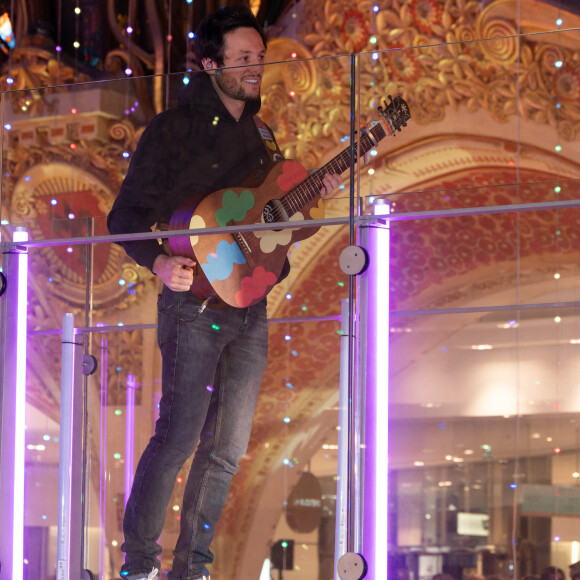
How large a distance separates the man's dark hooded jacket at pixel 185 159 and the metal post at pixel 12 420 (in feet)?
0.78

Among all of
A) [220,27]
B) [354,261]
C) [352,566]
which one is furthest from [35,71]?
[352,566]

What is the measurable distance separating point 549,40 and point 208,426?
0.80m

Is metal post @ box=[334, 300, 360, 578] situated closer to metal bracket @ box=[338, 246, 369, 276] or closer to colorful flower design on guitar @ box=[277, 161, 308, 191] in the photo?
metal bracket @ box=[338, 246, 369, 276]

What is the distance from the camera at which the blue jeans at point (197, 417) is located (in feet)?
5.62

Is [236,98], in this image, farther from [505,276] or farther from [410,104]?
[505,276]

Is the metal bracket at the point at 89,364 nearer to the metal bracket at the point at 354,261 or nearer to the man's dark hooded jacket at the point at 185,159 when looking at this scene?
the man's dark hooded jacket at the point at 185,159

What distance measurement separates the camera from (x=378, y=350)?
1.61 meters

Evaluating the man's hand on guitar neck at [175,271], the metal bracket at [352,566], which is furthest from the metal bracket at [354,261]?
the metal bracket at [352,566]

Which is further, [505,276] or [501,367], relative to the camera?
[501,367]

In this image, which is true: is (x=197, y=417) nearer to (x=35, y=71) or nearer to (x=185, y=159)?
(x=185, y=159)

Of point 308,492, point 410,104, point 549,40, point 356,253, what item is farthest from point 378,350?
point 549,40

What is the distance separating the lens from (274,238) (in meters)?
1.71

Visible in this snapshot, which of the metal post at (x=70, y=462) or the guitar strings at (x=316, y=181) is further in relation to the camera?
the metal post at (x=70, y=462)

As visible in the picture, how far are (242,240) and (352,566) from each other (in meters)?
0.55
